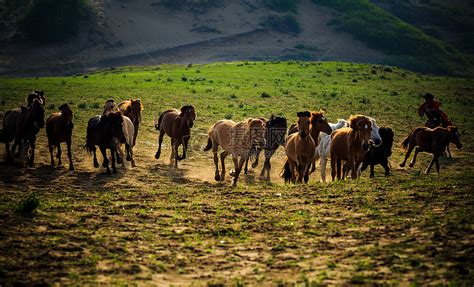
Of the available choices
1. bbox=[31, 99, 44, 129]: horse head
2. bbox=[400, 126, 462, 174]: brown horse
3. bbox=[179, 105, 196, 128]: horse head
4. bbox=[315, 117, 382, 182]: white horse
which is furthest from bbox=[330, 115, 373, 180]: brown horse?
bbox=[31, 99, 44, 129]: horse head

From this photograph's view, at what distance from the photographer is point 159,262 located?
8797 mm

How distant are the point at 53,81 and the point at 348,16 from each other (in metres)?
75.2

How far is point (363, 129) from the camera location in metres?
15.2

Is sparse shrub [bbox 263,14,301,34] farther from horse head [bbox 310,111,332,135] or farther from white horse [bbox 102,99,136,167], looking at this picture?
horse head [bbox 310,111,332,135]

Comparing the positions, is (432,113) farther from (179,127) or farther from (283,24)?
(283,24)

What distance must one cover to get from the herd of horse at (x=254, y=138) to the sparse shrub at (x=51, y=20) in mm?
70667

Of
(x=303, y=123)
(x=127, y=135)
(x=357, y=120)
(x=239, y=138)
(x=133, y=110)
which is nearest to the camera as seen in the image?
(x=303, y=123)

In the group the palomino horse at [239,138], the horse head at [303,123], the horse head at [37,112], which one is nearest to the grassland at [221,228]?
the palomino horse at [239,138]

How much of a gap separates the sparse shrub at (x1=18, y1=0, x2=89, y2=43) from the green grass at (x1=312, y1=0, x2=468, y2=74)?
47.0 meters

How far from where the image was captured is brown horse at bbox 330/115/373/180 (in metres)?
15.2

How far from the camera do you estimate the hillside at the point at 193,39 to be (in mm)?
81250

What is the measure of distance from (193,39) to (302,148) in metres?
81.3

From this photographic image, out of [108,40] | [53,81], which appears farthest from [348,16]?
[53,81]

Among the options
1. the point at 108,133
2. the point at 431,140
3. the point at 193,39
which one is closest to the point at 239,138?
the point at 108,133
